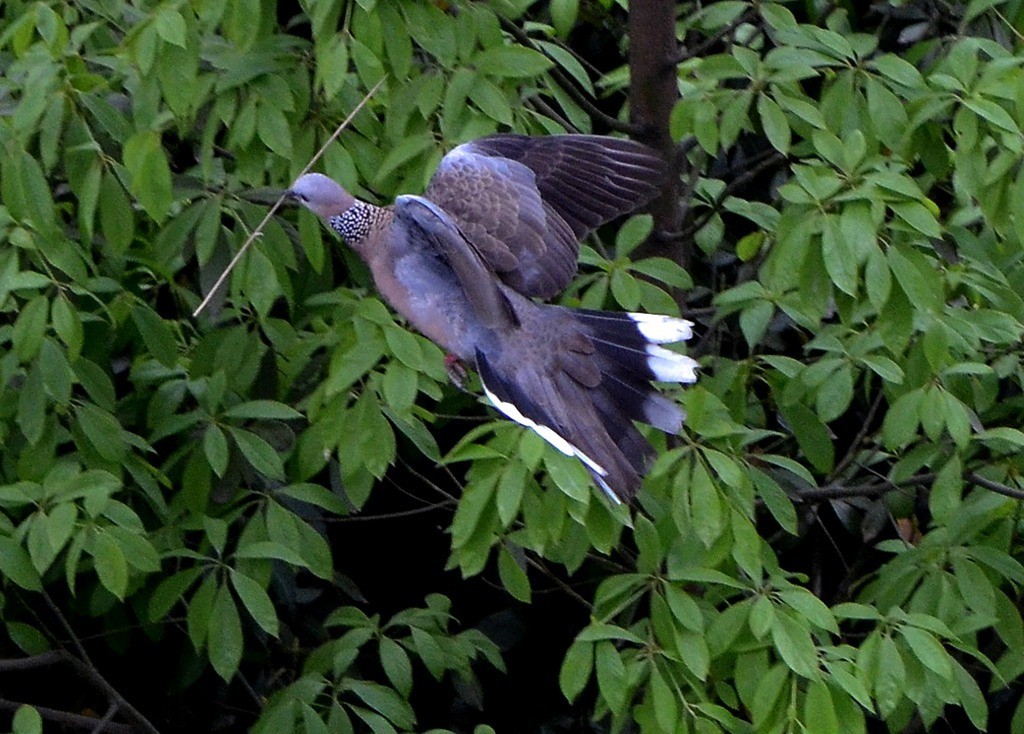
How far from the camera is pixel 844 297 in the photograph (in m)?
2.25

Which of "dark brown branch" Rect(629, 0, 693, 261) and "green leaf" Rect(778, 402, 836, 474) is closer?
"green leaf" Rect(778, 402, 836, 474)

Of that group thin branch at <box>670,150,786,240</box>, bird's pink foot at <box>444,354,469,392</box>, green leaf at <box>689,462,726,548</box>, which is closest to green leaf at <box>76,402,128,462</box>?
bird's pink foot at <box>444,354,469,392</box>

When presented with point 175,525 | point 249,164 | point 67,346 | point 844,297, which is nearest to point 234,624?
point 175,525

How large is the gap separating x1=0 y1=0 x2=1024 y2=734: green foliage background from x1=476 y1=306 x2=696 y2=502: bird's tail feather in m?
0.05

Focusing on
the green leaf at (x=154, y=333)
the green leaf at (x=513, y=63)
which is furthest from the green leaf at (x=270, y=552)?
the green leaf at (x=513, y=63)

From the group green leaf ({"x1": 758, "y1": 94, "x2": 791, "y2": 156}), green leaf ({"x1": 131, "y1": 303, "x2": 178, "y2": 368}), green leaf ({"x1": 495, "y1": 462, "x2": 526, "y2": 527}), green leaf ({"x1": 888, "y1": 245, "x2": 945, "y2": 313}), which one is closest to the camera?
green leaf ({"x1": 495, "y1": 462, "x2": 526, "y2": 527})

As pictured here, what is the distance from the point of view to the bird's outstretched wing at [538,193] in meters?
2.54

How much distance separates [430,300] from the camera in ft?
8.08

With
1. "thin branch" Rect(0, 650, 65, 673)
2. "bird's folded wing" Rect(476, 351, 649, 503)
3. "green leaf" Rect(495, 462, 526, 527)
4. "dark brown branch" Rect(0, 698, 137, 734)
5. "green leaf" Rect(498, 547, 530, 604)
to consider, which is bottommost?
"dark brown branch" Rect(0, 698, 137, 734)

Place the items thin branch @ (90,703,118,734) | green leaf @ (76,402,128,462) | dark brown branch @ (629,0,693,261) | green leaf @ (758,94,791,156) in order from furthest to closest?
thin branch @ (90,703,118,734), dark brown branch @ (629,0,693,261), green leaf @ (76,402,128,462), green leaf @ (758,94,791,156)

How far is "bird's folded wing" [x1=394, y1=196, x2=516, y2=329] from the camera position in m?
2.18

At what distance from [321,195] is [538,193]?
0.47 m

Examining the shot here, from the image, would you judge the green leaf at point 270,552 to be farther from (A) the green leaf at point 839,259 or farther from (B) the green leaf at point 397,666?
(A) the green leaf at point 839,259

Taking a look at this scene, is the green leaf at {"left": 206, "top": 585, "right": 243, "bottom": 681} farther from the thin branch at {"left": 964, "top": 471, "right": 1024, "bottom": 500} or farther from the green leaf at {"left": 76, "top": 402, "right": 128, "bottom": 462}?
the thin branch at {"left": 964, "top": 471, "right": 1024, "bottom": 500}
